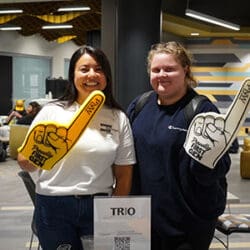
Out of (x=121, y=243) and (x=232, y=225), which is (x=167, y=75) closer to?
(x=121, y=243)

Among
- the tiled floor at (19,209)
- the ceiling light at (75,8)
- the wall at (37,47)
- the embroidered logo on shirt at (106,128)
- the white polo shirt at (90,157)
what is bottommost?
the tiled floor at (19,209)

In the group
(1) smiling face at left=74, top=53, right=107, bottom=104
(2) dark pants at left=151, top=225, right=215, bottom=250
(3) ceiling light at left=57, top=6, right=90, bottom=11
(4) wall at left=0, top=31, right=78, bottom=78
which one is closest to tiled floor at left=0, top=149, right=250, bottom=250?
(2) dark pants at left=151, top=225, right=215, bottom=250

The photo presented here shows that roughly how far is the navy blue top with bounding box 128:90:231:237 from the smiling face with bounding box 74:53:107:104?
232mm

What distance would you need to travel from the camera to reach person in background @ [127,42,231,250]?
5.10 ft

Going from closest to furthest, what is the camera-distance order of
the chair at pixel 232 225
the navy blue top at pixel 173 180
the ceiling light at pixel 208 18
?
the navy blue top at pixel 173 180 → the chair at pixel 232 225 → the ceiling light at pixel 208 18

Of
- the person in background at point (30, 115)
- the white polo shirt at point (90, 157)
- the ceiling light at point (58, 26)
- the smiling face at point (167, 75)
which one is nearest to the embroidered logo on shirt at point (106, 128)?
the white polo shirt at point (90, 157)

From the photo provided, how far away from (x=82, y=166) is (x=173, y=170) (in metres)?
0.31

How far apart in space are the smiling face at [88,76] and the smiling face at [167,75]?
186 mm

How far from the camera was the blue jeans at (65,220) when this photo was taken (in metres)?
1.60

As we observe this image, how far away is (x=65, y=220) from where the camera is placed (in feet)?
5.35

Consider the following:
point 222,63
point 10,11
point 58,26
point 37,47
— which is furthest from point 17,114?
point 222,63

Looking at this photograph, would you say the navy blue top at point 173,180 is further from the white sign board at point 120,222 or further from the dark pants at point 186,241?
the white sign board at point 120,222

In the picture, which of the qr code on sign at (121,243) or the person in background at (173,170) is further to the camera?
the person in background at (173,170)

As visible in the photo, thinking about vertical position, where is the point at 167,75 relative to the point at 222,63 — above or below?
below
